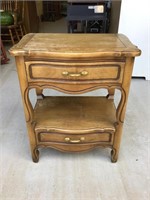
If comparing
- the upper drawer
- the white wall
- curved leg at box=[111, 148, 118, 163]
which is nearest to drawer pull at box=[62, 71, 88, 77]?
the upper drawer

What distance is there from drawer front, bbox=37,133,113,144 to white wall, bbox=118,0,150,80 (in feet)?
4.50

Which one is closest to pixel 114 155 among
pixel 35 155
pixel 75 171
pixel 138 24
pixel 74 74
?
pixel 75 171

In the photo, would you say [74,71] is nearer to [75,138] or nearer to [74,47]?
[74,47]

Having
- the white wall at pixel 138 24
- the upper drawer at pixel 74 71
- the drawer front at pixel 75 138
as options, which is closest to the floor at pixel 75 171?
the drawer front at pixel 75 138

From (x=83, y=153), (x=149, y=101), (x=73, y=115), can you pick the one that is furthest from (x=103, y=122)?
(x=149, y=101)

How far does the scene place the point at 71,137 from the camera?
1.08 m

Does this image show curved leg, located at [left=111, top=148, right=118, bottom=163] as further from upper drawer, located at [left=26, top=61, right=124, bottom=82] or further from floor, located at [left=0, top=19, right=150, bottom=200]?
upper drawer, located at [left=26, top=61, right=124, bottom=82]

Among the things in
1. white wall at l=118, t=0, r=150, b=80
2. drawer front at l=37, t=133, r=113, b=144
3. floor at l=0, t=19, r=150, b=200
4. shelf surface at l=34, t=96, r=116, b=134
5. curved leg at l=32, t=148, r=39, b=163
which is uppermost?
white wall at l=118, t=0, r=150, b=80

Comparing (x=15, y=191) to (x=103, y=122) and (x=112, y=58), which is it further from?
(x=112, y=58)

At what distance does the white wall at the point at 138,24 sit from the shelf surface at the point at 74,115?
1081 mm

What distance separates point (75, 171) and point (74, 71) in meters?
0.58

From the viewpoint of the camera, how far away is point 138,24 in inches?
80.8

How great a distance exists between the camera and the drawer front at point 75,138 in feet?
3.55

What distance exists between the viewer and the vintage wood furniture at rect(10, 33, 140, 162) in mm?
858
